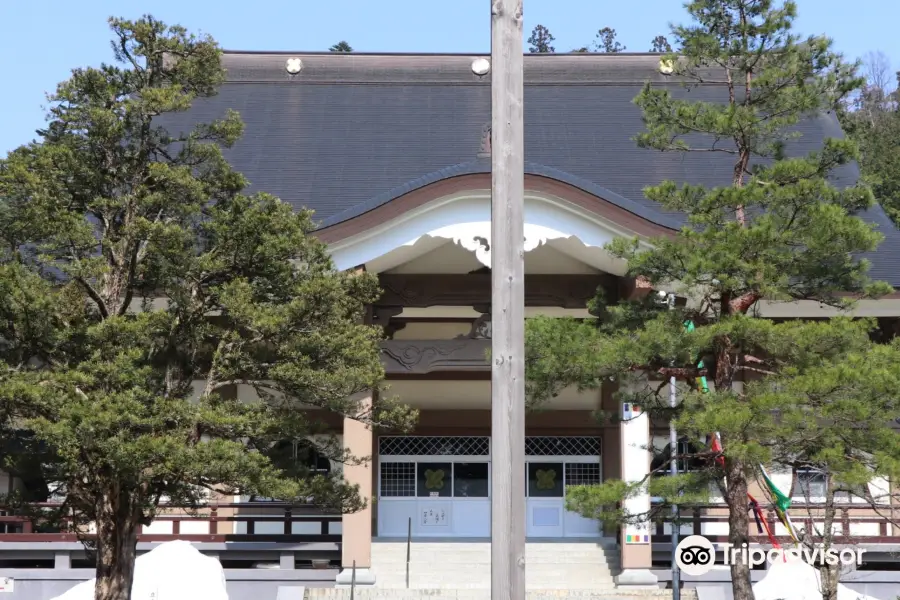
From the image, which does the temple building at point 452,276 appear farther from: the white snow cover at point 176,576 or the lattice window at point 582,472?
the white snow cover at point 176,576

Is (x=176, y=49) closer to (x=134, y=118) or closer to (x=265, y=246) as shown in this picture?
(x=134, y=118)

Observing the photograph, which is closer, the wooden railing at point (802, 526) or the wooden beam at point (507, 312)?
the wooden beam at point (507, 312)

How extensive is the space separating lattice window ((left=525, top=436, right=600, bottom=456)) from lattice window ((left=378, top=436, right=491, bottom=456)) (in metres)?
0.89

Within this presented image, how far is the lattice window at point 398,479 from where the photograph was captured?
21688 mm

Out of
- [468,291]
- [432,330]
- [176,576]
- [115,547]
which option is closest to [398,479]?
[432,330]

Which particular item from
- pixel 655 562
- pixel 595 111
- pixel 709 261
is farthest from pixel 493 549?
pixel 595 111

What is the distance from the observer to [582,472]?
21703 mm

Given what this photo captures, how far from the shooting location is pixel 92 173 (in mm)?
11844

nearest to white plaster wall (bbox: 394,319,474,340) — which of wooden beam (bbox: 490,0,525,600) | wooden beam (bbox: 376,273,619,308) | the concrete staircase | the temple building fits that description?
the temple building

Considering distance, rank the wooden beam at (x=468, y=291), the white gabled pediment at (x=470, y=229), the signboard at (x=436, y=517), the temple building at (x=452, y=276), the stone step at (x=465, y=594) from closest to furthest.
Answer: the stone step at (x=465, y=594) < the white gabled pediment at (x=470, y=229) < the temple building at (x=452, y=276) < the wooden beam at (x=468, y=291) < the signboard at (x=436, y=517)

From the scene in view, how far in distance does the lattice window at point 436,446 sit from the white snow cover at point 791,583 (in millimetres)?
8648

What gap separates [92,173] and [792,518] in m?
11.9

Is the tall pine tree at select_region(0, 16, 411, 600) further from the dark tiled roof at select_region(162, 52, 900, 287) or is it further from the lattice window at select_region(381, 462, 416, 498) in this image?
the lattice window at select_region(381, 462, 416, 498)

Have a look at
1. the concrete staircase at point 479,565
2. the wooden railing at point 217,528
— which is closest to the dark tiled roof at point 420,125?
the wooden railing at point 217,528
